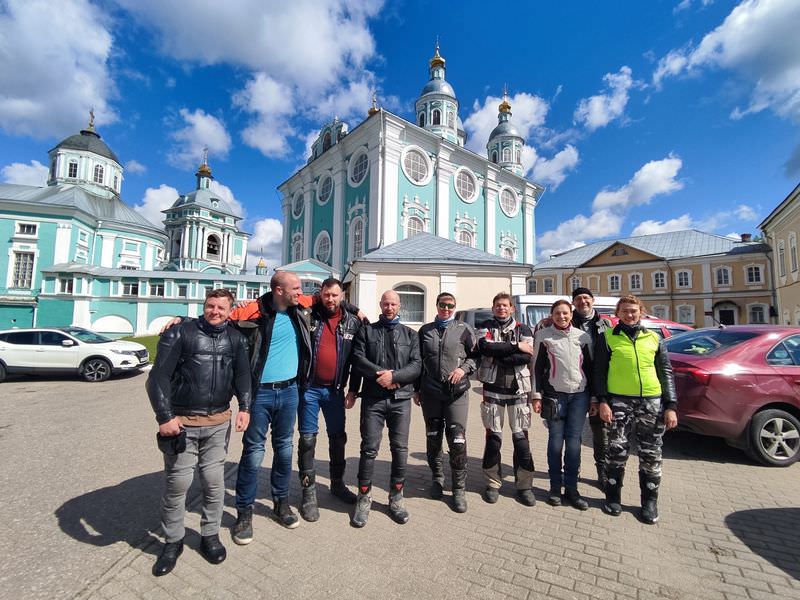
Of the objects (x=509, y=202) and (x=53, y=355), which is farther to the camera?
(x=509, y=202)

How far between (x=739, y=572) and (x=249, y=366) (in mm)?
3719

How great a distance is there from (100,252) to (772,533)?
5184 centimetres

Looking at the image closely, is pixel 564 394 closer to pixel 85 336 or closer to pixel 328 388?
pixel 328 388

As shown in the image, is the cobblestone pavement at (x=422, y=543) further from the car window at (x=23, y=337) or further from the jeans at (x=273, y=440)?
the car window at (x=23, y=337)

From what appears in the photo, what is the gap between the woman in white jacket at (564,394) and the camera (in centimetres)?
357

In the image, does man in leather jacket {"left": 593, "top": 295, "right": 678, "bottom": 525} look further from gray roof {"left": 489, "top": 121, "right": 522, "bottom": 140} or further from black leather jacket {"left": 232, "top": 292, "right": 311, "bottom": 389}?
gray roof {"left": 489, "top": 121, "right": 522, "bottom": 140}

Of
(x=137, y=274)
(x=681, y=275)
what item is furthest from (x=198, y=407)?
(x=681, y=275)

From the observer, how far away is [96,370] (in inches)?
413

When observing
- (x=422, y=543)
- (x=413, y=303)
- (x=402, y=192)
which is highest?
(x=402, y=192)

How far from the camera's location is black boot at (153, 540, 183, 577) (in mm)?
2485

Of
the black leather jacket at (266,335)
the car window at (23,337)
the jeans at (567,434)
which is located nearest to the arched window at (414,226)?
the car window at (23,337)

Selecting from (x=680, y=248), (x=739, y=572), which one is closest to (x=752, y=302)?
(x=680, y=248)

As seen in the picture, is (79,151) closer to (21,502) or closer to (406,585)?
(21,502)

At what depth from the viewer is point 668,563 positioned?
2.63 meters
